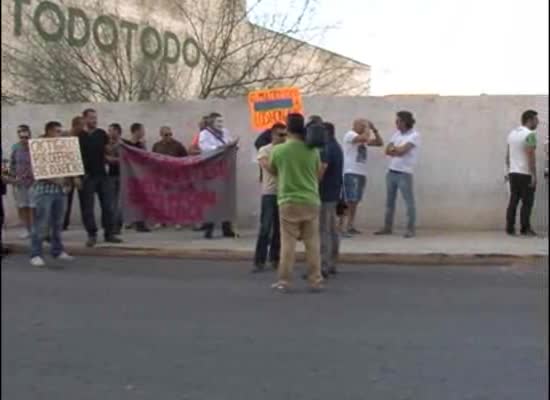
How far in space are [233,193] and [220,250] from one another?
1347 millimetres

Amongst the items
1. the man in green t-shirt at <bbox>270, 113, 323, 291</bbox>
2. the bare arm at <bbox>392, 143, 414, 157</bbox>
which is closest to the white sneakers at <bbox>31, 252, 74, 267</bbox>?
the man in green t-shirt at <bbox>270, 113, 323, 291</bbox>

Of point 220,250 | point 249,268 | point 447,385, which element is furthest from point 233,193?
point 447,385

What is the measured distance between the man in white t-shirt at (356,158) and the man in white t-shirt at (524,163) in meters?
1.79

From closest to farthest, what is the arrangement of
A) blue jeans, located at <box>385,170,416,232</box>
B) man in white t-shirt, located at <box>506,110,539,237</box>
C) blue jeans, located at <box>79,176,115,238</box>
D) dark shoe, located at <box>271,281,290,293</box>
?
dark shoe, located at <box>271,281,290,293</box>
blue jeans, located at <box>79,176,115,238</box>
man in white t-shirt, located at <box>506,110,539,237</box>
blue jeans, located at <box>385,170,416,232</box>

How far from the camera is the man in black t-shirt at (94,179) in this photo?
1012 cm

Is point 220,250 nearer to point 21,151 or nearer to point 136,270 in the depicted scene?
point 136,270

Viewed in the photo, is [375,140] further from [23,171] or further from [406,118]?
[23,171]

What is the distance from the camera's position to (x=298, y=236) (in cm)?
795

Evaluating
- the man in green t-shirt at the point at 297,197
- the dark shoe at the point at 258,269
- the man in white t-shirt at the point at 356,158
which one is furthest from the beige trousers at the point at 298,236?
the man in white t-shirt at the point at 356,158

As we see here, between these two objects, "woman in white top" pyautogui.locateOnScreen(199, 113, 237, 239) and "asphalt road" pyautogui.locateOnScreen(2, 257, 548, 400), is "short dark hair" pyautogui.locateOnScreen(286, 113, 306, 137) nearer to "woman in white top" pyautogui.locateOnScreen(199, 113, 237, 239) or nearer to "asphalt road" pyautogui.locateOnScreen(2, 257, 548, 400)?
"asphalt road" pyautogui.locateOnScreen(2, 257, 548, 400)

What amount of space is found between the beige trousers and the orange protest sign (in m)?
→ 3.17

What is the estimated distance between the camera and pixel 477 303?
7328mm

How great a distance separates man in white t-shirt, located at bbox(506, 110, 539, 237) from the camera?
10805 millimetres

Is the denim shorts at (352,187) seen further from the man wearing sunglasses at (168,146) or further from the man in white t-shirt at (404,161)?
the man wearing sunglasses at (168,146)
